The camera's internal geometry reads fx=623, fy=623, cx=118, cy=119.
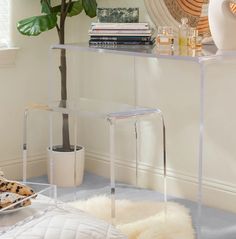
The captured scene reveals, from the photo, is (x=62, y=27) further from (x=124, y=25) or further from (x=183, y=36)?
(x=183, y=36)

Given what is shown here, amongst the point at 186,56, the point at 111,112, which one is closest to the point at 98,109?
the point at 111,112

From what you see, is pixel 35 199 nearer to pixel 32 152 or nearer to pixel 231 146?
→ pixel 231 146

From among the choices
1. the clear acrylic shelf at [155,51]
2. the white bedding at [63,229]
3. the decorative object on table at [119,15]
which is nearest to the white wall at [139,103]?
the decorative object on table at [119,15]

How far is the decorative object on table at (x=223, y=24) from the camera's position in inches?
114

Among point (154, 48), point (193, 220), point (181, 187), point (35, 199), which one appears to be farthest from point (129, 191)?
point (35, 199)

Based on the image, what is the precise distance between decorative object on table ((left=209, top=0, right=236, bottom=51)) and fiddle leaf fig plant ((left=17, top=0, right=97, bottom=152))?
3.43 ft

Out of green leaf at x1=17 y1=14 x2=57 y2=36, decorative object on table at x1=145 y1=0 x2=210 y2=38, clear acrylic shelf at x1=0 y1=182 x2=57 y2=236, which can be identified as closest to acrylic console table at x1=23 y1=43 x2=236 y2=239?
green leaf at x1=17 y1=14 x2=57 y2=36

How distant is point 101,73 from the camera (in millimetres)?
3990

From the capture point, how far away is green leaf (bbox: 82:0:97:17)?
3.75 meters

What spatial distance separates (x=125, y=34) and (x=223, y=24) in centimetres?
65

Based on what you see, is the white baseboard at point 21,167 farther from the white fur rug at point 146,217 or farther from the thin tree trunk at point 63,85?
the white fur rug at point 146,217

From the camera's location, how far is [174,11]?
3547 mm

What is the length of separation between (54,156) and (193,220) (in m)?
1.06

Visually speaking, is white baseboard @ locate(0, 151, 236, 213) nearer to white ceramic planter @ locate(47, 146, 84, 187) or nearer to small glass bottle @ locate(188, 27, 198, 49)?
white ceramic planter @ locate(47, 146, 84, 187)
